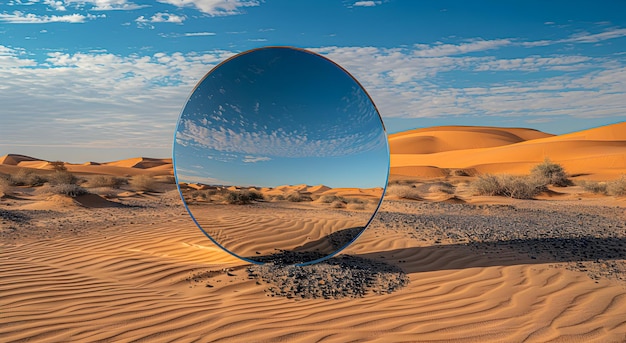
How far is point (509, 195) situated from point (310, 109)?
1795cm

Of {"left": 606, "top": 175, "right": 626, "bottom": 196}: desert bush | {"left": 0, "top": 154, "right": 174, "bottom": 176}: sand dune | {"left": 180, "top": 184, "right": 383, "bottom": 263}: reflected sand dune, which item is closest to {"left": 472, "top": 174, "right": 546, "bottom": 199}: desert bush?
{"left": 606, "top": 175, "right": 626, "bottom": 196}: desert bush

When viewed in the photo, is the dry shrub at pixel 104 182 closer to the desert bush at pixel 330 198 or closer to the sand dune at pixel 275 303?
the sand dune at pixel 275 303

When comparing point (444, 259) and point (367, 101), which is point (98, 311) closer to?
point (367, 101)

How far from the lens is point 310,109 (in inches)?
182

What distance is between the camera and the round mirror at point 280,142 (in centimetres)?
462

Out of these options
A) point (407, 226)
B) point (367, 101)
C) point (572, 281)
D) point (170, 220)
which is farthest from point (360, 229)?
point (170, 220)

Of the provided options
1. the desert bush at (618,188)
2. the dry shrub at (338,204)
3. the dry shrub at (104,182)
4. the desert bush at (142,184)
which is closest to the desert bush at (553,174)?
the desert bush at (618,188)

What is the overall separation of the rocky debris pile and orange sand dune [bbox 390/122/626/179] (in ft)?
109

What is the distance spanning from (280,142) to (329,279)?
6.32 feet

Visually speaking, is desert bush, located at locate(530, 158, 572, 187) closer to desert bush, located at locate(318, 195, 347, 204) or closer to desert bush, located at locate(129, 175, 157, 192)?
desert bush, located at locate(129, 175, 157, 192)

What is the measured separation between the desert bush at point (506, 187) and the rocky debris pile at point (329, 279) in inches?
616

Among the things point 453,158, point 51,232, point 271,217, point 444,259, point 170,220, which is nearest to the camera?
point 271,217

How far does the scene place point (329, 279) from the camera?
5496 mm

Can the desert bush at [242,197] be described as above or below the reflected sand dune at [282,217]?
above
